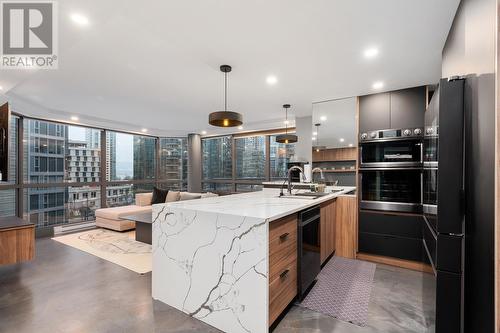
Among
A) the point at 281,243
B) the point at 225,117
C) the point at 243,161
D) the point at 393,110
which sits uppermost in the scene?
the point at 393,110

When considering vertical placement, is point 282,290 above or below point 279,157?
below

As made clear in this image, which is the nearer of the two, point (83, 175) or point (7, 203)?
point (7, 203)

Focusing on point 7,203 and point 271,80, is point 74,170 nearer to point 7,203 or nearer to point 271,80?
point 7,203

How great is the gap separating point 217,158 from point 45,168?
Result: 441 cm

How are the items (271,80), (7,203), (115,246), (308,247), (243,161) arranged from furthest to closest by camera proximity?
(243,161) → (7,203) → (115,246) → (271,80) → (308,247)

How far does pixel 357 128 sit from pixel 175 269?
335 centimetres

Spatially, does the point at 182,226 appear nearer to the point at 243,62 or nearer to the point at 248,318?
the point at 248,318

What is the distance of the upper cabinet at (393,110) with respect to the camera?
3.43 metres

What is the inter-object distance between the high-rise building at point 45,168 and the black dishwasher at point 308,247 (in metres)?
5.84

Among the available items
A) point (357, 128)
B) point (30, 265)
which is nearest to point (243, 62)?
point (357, 128)

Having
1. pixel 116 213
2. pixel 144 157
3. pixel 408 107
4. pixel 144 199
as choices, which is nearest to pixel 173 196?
pixel 144 199

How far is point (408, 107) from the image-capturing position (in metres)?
3.51

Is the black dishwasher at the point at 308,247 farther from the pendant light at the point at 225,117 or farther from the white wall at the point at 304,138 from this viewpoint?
the white wall at the point at 304,138

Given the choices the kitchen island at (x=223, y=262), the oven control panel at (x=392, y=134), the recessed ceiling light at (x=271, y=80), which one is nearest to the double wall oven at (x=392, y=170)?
the oven control panel at (x=392, y=134)
